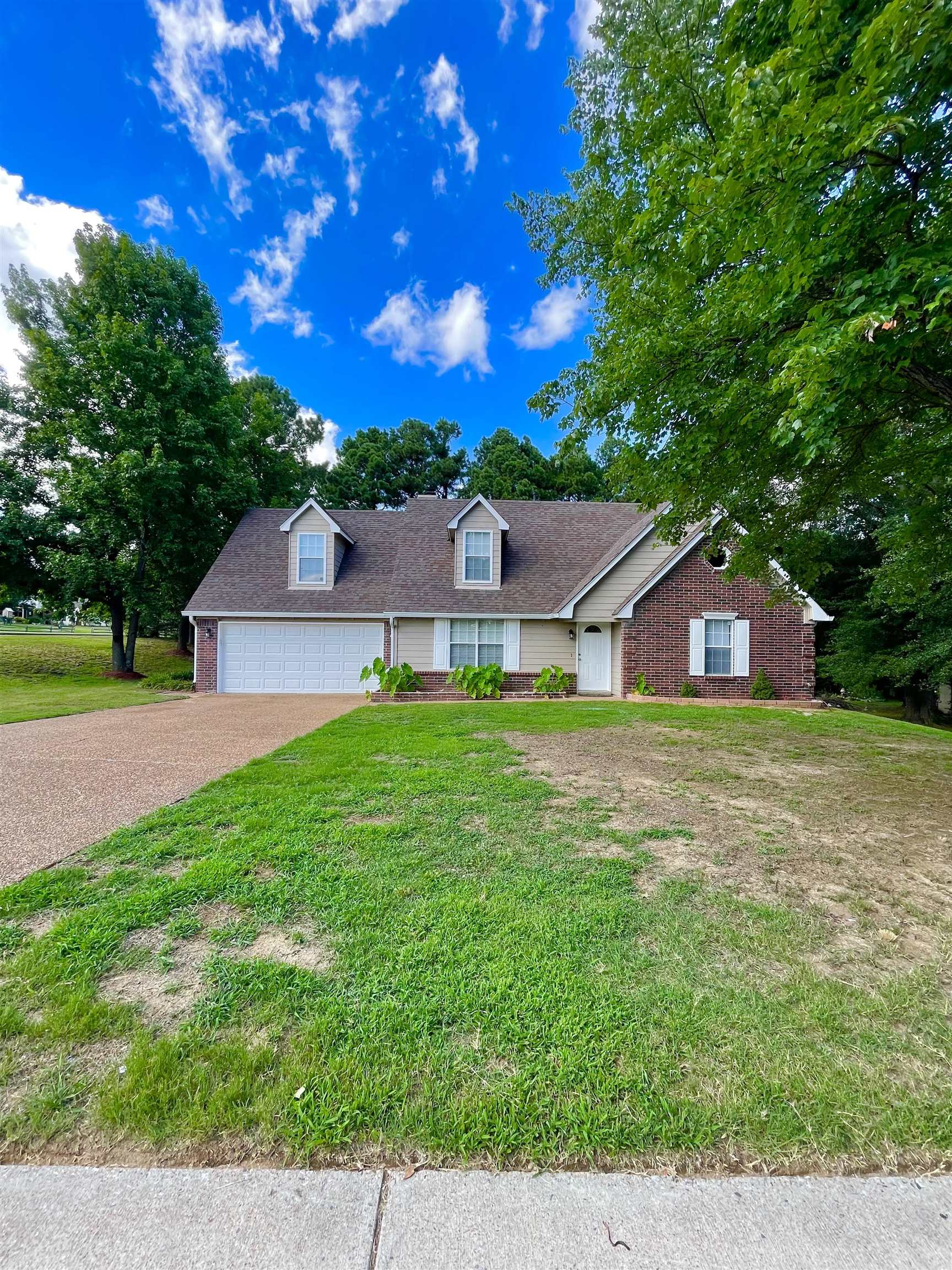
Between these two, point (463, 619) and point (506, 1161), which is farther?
point (463, 619)

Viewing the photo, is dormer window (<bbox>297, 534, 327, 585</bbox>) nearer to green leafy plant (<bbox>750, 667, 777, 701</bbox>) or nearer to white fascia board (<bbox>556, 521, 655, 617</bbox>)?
white fascia board (<bbox>556, 521, 655, 617</bbox>)

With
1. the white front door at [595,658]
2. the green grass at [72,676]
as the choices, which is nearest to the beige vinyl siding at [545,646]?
the white front door at [595,658]

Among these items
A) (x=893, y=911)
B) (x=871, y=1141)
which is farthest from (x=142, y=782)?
(x=893, y=911)

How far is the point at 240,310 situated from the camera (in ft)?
65.6

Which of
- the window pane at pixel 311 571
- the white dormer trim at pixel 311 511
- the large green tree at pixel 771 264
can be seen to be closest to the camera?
the large green tree at pixel 771 264

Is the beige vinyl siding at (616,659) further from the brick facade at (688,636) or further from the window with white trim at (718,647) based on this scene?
the window with white trim at (718,647)

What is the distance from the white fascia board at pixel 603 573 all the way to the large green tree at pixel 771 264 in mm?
5382

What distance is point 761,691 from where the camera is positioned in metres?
12.9

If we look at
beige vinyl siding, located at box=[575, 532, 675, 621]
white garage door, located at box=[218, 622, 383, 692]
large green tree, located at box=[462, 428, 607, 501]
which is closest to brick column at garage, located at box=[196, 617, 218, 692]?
white garage door, located at box=[218, 622, 383, 692]

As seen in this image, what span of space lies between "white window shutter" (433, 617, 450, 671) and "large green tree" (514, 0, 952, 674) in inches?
285

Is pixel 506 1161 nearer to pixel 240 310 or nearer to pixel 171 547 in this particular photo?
pixel 171 547

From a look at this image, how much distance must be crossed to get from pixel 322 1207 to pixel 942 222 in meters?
6.16

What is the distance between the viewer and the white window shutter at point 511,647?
14555 millimetres

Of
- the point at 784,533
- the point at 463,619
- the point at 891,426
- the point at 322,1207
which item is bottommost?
the point at 322,1207
